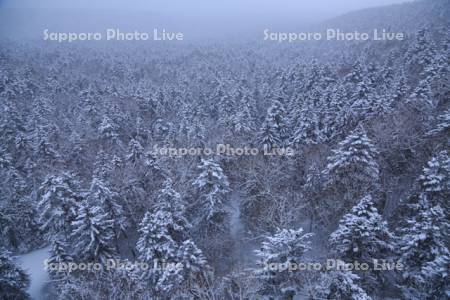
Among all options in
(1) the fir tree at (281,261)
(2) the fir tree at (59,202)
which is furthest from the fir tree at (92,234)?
(1) the fir tree at (281,261)

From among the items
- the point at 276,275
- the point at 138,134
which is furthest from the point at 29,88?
the point at 276,275

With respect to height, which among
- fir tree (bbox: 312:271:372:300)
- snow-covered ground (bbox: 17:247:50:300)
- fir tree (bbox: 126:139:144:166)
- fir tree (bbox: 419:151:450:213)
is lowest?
snow-covered ground (bbox: 17:247:50:300)

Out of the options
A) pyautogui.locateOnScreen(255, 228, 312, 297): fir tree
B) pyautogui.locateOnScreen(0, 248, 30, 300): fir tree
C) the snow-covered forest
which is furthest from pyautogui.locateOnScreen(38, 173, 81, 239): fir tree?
pyautogui.locateOnScreen(255, 228, 312, 297): fir tree

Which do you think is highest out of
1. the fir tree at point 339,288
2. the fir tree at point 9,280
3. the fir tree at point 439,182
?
the fir tree at point 439,182

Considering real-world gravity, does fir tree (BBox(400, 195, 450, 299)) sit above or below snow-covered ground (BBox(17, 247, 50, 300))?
above

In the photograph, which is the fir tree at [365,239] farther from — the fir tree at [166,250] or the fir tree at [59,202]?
the fir tree at [59,202]

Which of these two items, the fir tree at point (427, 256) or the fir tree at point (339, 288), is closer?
the fir tree at point (339, 288)

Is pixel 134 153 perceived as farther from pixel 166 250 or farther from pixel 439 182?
pixel 439 182

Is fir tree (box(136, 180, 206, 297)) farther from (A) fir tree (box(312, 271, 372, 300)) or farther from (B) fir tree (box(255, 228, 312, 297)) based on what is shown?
(A) fir tree (box(312, 271, 372, 300))

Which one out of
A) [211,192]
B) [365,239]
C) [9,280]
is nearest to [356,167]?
[365,239]
